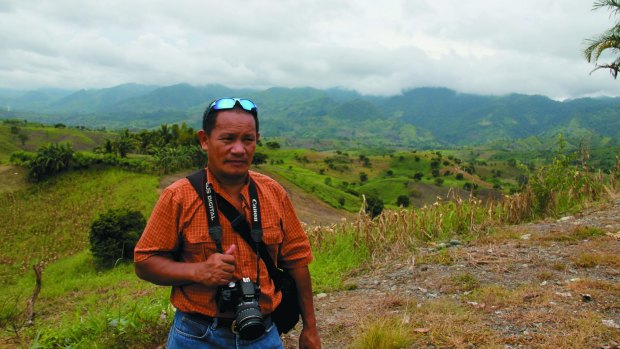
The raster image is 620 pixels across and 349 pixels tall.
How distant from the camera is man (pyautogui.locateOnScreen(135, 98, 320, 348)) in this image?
2.11 m

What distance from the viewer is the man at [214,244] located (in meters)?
2.11

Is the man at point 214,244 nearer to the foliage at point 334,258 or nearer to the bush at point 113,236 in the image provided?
the foliage at point 334,258

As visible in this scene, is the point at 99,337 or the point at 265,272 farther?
the point at 99,337

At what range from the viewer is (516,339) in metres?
3.60

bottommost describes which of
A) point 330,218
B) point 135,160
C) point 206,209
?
point 330,218

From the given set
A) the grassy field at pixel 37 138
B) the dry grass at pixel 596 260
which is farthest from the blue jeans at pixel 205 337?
the grassy field at pixel 37 138

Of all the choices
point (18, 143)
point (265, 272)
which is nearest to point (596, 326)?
point (265, 272)

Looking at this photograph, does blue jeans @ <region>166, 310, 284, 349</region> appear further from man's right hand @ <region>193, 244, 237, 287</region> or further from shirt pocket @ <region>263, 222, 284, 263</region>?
shirt pocket @ <region>263, 222, 284, 263</region>

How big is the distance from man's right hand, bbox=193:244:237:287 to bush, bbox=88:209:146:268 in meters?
27.0

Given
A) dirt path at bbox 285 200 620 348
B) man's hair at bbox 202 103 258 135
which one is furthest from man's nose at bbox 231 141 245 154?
dirt path at bbox 285 200 620 348

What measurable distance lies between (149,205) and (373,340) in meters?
38.2

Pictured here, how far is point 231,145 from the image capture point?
7.45 ft

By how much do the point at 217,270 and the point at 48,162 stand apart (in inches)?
1962

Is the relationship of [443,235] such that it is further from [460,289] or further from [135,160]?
[135,160]
